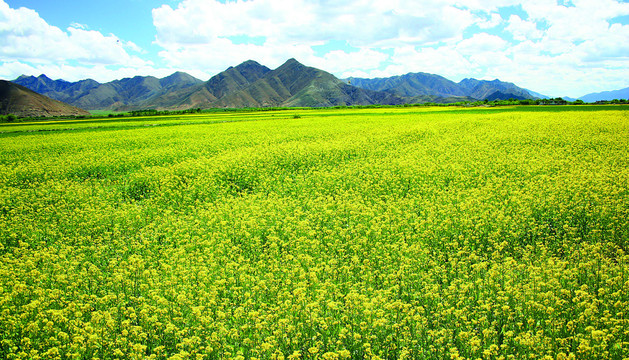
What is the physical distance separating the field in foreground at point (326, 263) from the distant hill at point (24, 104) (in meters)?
206

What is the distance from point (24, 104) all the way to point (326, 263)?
231m

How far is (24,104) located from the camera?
566 ft

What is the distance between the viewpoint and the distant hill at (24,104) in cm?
16688

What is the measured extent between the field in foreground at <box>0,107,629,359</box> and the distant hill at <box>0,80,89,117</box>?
676 ft

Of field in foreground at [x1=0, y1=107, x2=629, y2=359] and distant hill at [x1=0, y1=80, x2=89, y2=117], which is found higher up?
distant hill at [x1=0, y1=80, x2=89, y2=117]

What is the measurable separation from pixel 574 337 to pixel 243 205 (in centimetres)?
862

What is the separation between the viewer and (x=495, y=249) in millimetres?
7562

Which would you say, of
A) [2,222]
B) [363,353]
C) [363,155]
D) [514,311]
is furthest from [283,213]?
[363,155]

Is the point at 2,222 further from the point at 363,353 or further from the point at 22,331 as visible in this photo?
the point at 363,353

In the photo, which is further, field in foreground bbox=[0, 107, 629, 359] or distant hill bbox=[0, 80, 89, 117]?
distant hill bbox=[0, 80, 89, 117]

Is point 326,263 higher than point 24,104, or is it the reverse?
point 24,104

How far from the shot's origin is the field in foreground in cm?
471

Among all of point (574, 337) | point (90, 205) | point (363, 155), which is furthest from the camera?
point (363, 155)

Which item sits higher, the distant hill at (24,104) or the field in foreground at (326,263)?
the distant hill at (24,104)
